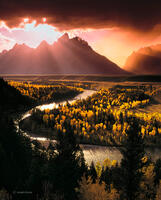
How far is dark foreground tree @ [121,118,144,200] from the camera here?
16.5 metres

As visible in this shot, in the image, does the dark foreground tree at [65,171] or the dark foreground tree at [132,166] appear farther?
the dark foreground tree at [65,171]

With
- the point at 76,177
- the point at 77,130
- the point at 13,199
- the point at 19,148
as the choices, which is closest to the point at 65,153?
the point at 76,177

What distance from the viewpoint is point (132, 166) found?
54.7 ft

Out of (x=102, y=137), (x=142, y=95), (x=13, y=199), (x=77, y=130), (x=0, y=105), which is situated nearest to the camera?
(x=13, y=199)

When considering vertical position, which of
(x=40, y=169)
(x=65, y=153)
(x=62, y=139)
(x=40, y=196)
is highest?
(x=62, y=139)

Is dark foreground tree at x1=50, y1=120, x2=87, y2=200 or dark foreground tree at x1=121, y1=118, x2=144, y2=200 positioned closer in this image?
dark foreground tree at x1=121, y1=118, x2=144, y2=200

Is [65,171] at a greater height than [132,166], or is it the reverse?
[132,166]

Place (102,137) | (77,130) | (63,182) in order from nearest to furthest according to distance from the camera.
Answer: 1. (63,182)
2. (102,137)
3. (77,130)

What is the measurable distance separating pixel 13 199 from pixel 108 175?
34.2ft

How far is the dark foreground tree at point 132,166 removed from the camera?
1652cm

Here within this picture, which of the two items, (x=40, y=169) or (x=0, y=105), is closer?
(x=40, y=169)

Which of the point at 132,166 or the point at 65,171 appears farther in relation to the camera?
the point at 65,171

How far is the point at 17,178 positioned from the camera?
20.5 m

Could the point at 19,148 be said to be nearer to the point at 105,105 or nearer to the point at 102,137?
the point at 102,137
